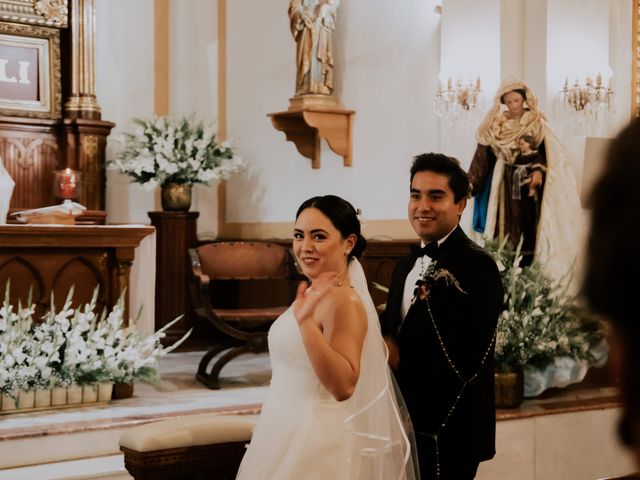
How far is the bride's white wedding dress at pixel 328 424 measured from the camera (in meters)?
2.96

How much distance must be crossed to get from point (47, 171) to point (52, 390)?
4306 mm

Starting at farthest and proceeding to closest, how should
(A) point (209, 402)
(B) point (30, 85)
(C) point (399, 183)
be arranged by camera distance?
(B) point (30, 85)
(C) point (399, 183)
(A) point (209, 402)

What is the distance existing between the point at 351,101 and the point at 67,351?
3.84 meters

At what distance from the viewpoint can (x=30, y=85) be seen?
9.15 meters

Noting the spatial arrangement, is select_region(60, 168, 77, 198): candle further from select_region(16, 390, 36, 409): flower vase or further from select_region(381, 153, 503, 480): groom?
select_region(381, 153, 503, 480): groom

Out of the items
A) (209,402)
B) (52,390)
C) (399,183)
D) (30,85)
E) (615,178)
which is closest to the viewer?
(615,178)

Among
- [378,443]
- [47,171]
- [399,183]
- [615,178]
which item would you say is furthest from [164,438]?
[47,171]

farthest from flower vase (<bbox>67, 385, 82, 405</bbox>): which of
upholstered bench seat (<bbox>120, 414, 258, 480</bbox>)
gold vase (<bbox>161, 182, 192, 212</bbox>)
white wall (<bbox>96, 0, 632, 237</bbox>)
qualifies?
gold vase (<bbox>161, 182, 192, 212</bbox>)

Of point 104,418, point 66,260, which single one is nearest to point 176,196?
point 66,260

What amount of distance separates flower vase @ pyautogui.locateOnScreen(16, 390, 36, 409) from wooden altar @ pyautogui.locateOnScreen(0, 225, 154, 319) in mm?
719

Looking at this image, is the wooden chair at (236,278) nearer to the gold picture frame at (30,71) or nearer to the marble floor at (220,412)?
the marble floor at (220,412)

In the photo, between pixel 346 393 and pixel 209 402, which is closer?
pixel 346 393

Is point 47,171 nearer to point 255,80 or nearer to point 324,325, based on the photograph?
point 255,80

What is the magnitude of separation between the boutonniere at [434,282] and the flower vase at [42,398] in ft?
9.94
